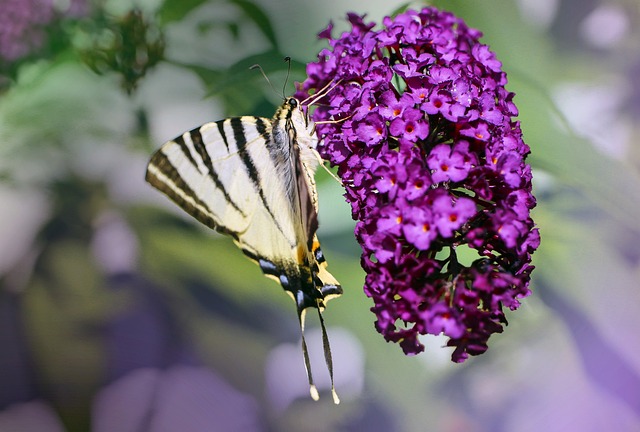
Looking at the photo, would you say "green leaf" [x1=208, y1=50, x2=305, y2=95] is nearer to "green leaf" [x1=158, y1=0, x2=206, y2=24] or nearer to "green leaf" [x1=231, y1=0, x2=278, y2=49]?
"green leaf" [x1=231, y1=0, x2=278, y2=49]

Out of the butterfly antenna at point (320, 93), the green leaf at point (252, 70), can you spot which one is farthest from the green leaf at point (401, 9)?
the butterfly antenna at point (320, 93)

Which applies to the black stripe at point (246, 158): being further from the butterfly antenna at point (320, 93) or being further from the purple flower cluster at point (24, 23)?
the purple flower cluster at point (24, 23)

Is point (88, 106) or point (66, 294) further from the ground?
point (88, 106)

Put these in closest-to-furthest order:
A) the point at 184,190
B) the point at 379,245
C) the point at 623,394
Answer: the point at 379,245
the point at 184,190
the point at 623,394

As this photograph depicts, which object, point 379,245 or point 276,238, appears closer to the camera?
point 379,245

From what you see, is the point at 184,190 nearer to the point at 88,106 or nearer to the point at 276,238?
the point at 276,238

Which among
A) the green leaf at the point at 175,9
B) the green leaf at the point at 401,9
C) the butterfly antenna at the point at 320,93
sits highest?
the green leaf at the point at 175,9

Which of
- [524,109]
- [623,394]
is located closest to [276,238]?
[524,109]

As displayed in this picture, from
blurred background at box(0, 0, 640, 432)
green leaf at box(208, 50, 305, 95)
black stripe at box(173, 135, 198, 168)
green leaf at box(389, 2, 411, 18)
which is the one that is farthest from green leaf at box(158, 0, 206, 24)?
black stripe at box(173, 135, 198, 168)
